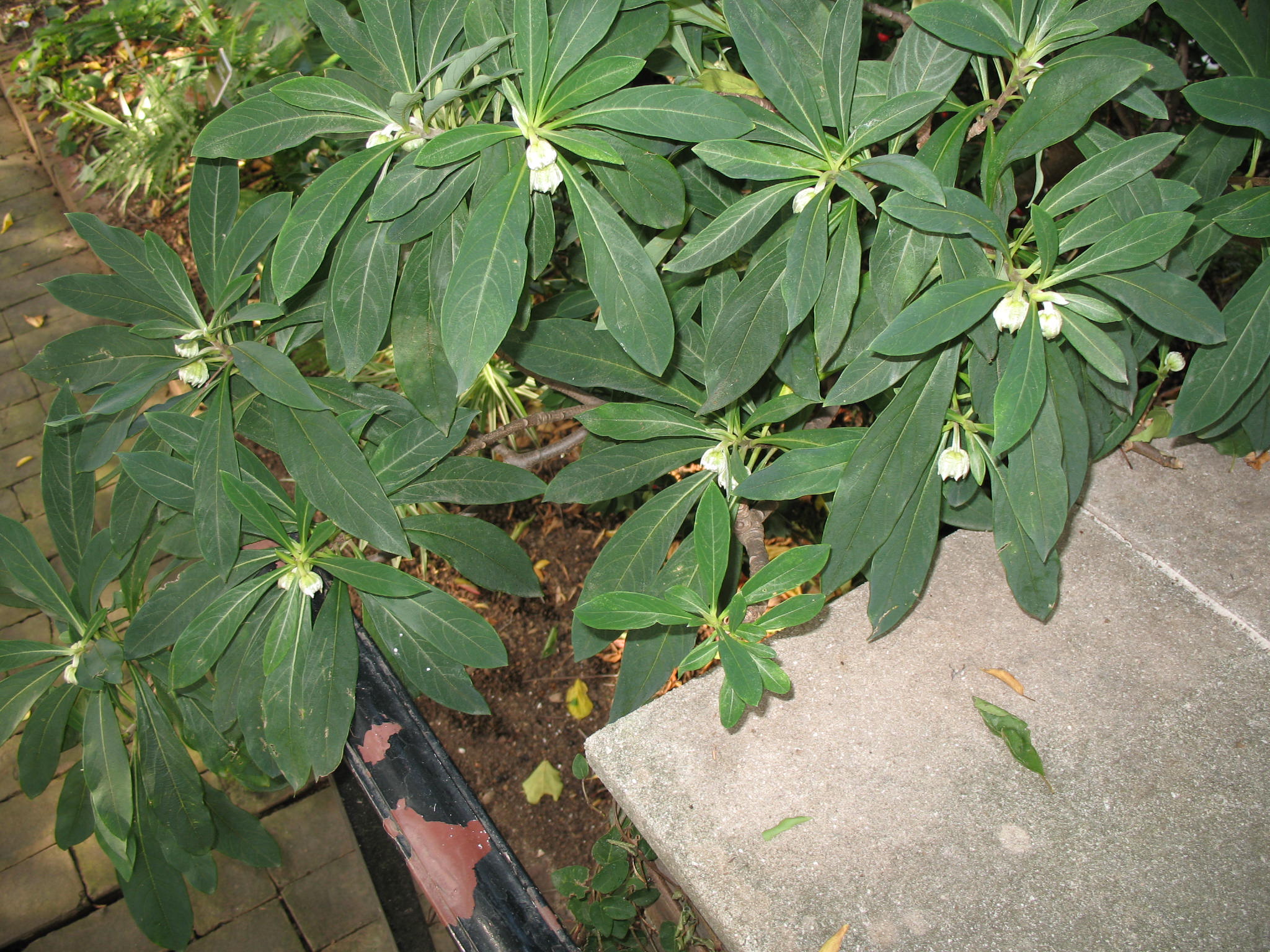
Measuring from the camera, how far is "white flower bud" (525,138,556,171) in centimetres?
121

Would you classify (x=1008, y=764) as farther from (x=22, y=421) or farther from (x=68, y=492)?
(x=22, y=421)

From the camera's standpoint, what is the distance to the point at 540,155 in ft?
3.95

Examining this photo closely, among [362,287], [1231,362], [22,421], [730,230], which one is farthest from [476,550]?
[22,421]

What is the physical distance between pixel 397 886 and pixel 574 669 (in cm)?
79

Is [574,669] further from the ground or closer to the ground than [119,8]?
closer to the ground

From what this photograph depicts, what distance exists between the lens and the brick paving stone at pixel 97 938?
7.56ft

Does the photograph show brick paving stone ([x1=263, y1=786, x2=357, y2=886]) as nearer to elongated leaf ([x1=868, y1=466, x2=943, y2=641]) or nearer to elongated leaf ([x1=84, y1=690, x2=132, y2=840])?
elongated leaf ([x1=84, y1=690, x2=132, y2=840])

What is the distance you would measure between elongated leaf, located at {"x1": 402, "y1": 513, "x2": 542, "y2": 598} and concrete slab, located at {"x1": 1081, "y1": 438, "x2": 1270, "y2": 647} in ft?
4.08

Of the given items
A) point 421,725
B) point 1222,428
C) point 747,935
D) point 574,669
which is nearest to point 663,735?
point 747,935

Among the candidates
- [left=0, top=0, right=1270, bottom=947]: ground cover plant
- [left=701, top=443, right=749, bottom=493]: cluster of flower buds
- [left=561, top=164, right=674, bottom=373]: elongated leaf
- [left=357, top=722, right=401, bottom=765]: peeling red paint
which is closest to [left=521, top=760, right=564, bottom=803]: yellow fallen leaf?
[left=357, top=722, right=401, bottom=765]: peeling red paint

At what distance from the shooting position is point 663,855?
→ 5.02ft

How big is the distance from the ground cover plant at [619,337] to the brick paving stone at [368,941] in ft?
2.08

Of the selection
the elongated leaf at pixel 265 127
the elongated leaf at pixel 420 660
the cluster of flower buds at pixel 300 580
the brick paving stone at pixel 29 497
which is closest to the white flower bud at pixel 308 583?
the cluster of flower buds at pixel 300 580

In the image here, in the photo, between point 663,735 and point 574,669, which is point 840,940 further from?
point 574,669
